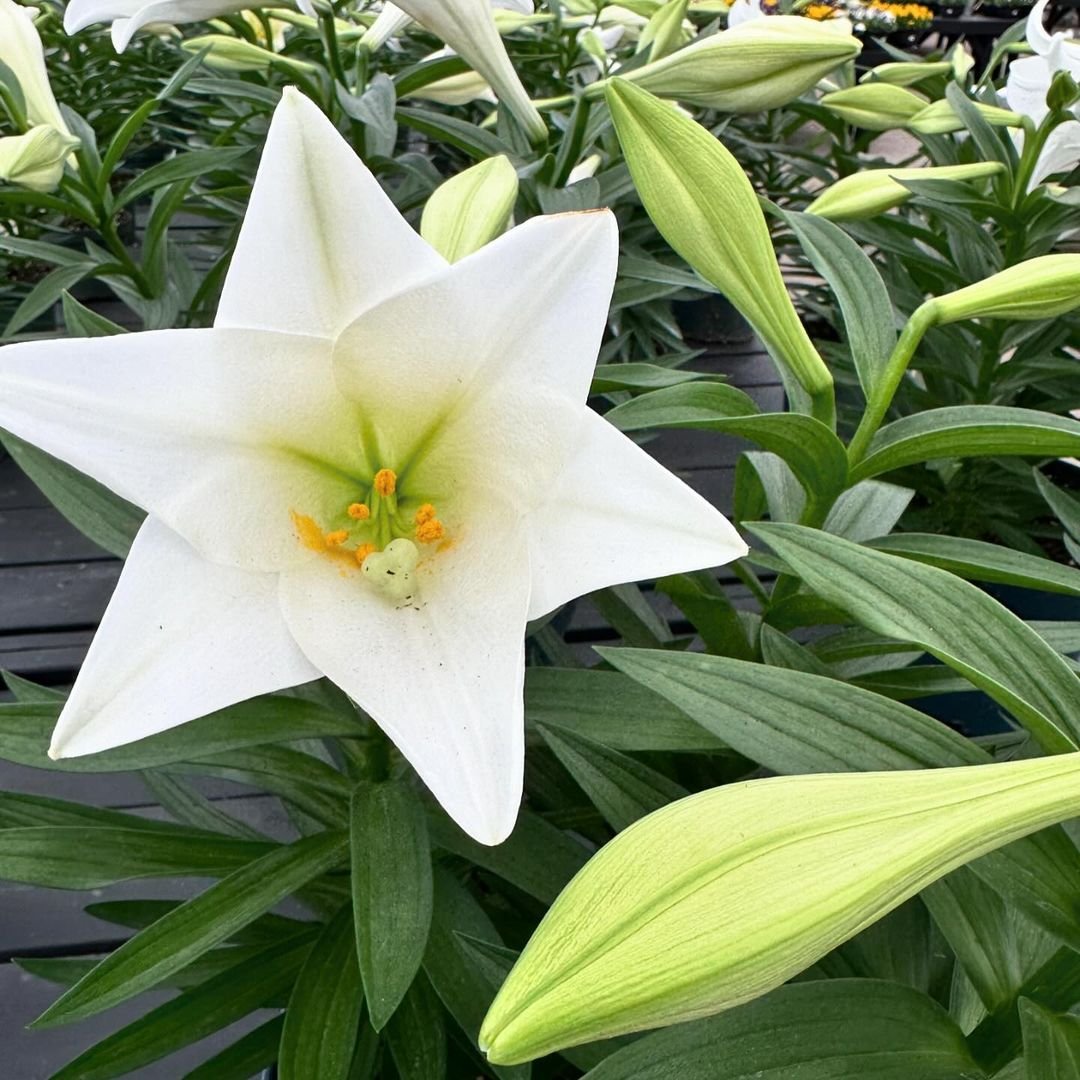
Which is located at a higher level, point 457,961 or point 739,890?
point 739,890

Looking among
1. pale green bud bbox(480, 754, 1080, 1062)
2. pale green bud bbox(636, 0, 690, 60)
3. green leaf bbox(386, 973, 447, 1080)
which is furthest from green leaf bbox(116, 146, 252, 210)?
pale green bud bbox(480, 754, 1080, 1062)

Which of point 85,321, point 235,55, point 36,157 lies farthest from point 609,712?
point 235,55

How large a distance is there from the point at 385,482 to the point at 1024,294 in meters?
0.29

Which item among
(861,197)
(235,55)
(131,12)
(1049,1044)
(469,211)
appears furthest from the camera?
(235,55)

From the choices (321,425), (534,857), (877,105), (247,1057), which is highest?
(321,425)

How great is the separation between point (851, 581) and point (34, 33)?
831 mm

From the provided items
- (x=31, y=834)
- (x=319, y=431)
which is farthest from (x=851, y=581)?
(x=31, y=834)

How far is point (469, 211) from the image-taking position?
51 centimetres

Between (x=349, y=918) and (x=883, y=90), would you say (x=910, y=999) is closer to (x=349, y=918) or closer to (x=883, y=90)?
(x=349, y=918)

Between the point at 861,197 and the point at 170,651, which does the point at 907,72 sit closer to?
the point at 861,197

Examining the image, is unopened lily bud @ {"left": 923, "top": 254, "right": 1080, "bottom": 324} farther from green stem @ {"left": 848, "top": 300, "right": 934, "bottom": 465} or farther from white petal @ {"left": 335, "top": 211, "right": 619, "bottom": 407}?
white petal @ {"left": 335, "top": 211, "right": 619, "bottom": 407}

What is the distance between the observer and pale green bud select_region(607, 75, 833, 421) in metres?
0.43

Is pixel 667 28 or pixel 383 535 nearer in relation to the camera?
pixel 383 535

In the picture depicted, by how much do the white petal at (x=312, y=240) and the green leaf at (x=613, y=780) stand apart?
201 millimetres
